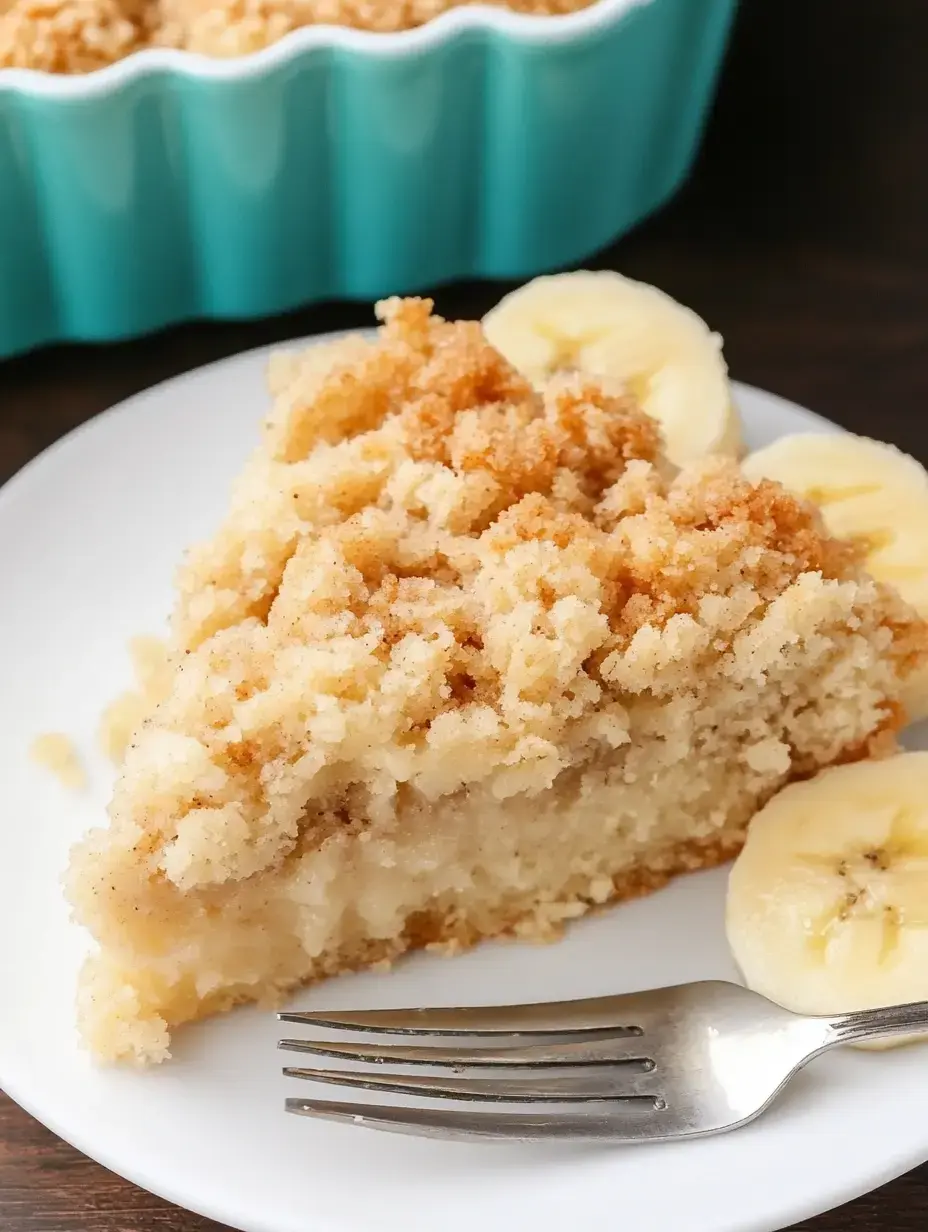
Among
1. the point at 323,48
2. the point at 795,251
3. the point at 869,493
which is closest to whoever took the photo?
the point at 869,493

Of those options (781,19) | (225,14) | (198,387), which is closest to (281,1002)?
(198,387)

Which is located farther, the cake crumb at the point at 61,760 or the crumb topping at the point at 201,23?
the crumb topping at the point at 201,23

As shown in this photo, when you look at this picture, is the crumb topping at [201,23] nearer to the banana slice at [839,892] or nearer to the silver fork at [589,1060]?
the banana slice at [839,892]

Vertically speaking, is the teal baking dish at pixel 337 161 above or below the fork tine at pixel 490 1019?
above

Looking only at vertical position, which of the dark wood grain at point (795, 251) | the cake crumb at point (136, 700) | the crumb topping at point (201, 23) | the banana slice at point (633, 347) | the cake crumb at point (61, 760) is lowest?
the cake crumb at point (61, 760)

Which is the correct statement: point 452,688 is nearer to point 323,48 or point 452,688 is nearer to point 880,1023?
point 880,1023

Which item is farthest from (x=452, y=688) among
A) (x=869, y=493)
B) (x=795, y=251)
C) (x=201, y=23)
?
(x=795, y=251)

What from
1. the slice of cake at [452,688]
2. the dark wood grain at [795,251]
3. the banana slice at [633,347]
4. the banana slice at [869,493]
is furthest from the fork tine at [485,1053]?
the dark wood grain at [795,251]
